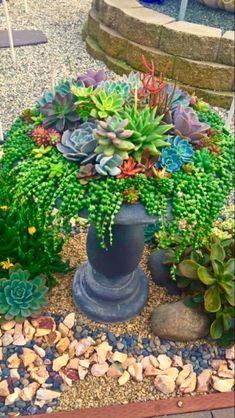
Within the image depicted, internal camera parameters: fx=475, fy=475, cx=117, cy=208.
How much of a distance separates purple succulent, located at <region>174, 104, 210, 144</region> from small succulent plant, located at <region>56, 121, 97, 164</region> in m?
0.35

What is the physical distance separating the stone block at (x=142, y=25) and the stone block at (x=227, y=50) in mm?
587

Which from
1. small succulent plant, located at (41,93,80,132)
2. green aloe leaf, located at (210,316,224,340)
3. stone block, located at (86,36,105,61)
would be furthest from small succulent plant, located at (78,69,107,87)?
stone block, located at (86,36,105,61)

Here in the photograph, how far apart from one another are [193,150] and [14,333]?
1.33 m

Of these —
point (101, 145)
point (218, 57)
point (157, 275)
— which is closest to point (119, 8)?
point (218, 57)

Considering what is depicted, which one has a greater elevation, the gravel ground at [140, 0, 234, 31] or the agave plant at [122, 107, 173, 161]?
the agave plant at [122, 107, 173, 161]

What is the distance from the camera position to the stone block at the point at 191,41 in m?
4.32

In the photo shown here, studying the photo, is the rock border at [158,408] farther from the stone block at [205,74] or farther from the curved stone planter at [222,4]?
the curved stone planter at [222,4]

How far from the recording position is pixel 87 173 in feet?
5.92

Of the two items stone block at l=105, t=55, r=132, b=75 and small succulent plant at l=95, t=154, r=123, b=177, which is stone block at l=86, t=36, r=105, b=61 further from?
small succulent plant at l=95, t=154, r=123, b=177

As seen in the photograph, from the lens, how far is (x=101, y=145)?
1.79 metres

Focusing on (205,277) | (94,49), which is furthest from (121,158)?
(94,49)

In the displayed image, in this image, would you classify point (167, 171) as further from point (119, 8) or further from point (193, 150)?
point (119, 8)

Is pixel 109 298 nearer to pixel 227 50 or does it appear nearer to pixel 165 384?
pixel 165 384

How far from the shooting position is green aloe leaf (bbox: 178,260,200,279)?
242cm
